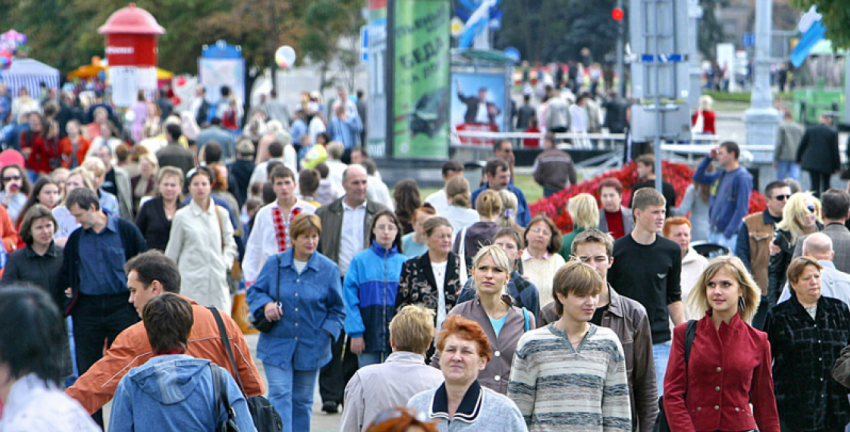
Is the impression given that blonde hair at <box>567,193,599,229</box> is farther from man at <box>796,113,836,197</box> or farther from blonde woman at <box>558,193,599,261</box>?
man at <box>796,113,836,197</box>

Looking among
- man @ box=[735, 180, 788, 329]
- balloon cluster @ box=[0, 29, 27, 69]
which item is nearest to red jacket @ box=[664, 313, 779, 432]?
man @ box=[735, 180, 788, 329]

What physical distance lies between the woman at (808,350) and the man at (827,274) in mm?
238

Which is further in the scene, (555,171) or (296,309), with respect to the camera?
(555,171)

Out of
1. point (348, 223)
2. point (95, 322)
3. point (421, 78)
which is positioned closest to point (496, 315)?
point (95, 322)

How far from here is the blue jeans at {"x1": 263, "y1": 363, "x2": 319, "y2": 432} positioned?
844 centimetres

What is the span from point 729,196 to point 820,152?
8152 millimetres

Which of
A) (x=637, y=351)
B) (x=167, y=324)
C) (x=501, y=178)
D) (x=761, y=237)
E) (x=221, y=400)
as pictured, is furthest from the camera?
(x=501, y=178)

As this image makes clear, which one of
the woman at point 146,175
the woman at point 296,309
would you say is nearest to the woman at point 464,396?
the woman at point 296,309

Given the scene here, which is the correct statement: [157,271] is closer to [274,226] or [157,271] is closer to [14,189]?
[274,226]

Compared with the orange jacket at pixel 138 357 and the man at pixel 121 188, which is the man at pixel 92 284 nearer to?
the orange jacket at pixel 138 357

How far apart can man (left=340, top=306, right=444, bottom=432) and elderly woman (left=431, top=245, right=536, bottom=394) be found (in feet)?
2.69

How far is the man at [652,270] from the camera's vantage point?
805 centimetres

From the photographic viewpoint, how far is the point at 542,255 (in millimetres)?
8828

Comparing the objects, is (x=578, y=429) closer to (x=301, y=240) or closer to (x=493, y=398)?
(x=493, y=398)
